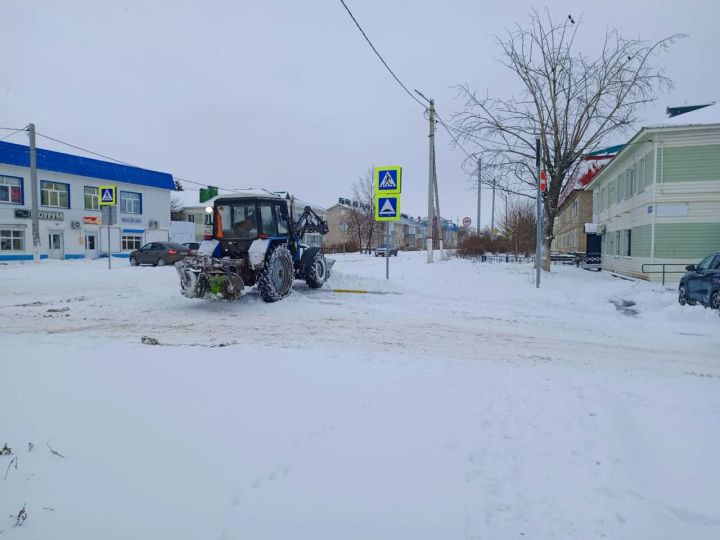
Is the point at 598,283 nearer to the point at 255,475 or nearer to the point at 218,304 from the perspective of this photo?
the point at 218,304

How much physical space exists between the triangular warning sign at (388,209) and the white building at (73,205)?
26865 millimetres

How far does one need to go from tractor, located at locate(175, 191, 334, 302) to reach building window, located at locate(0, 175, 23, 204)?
26.8m

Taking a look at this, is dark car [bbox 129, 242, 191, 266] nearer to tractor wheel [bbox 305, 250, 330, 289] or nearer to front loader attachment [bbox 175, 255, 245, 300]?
tractor wheel [bbox 305, 250, 330, 289]

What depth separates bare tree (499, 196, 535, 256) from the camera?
33.1 m

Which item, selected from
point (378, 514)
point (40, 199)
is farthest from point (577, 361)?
point (40, 199)

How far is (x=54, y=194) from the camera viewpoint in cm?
A: 3303

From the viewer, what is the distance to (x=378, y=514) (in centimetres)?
271

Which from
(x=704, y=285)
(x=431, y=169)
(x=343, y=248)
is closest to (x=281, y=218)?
(x=704, y=285)

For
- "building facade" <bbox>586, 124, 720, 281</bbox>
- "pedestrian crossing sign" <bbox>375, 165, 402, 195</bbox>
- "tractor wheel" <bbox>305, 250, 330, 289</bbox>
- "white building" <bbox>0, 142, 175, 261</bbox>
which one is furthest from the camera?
"white building" <bbox>0, 142, 175, 261</bbox>

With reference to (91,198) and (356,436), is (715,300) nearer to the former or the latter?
(356,436)

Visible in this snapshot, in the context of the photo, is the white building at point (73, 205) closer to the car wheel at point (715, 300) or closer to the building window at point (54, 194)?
the building window at point (54, 194)

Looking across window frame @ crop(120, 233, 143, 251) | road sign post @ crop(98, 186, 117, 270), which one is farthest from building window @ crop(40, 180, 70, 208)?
road sign post @ crop(98, 186, 117, 270)

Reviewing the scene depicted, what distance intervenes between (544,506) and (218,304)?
9051mm

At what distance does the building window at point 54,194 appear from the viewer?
32259 mm
